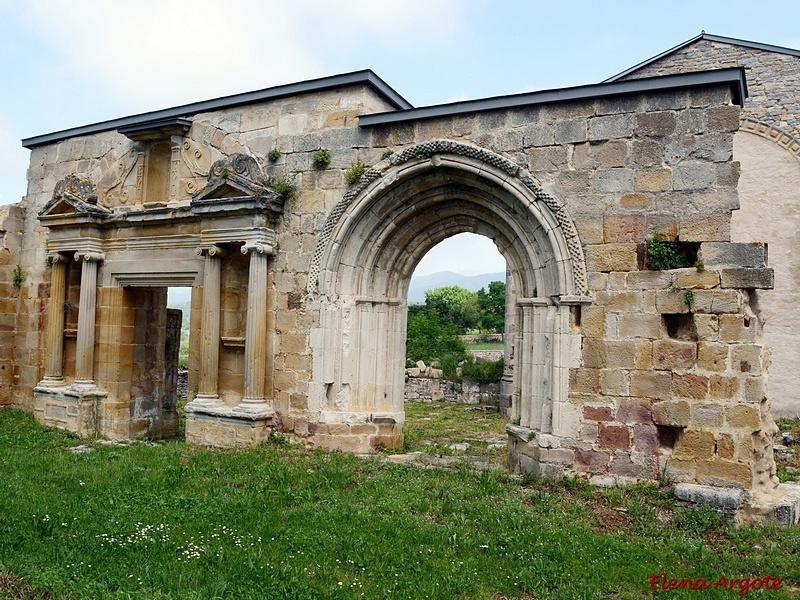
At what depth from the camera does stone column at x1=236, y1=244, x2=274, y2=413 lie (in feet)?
27.7

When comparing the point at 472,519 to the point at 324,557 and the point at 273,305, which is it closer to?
the point at 324,557

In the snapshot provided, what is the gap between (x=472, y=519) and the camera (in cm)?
568

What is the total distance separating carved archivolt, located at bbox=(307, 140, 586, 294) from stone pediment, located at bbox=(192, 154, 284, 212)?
2.97 ft

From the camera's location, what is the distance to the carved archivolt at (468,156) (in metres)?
6.90

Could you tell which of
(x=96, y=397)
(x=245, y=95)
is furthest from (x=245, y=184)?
(x=96, y=397)

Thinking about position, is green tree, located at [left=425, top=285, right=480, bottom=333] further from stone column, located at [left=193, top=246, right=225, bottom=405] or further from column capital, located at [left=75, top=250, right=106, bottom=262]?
stone column, located at [left=193, top=246, right=225, bottom=405]

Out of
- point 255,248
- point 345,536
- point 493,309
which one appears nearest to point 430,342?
point 255,248

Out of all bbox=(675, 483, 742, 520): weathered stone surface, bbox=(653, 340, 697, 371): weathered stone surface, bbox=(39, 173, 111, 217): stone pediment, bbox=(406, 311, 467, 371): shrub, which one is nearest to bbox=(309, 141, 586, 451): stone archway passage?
bbox=(653, 340, 697, 371): weathered stone surface

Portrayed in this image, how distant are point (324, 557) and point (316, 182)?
5.18m

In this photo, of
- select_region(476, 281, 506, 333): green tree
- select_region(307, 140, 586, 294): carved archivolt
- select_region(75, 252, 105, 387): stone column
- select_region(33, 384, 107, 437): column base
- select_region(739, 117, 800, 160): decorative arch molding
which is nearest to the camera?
select_region(307, 140, 586, 294): carved archivolt

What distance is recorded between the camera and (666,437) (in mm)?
6574

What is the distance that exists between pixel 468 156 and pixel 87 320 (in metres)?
6.50

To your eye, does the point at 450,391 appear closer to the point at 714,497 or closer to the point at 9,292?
the point at 9,292
